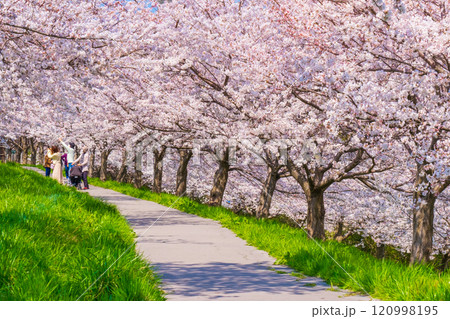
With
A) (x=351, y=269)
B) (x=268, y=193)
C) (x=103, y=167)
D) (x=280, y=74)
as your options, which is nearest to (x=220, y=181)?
(x=268, y=193)

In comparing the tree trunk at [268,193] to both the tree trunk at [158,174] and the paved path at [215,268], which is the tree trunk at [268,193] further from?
the tree trunk at [158,174]

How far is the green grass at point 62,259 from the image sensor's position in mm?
4738

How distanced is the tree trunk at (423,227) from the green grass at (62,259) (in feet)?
20.9

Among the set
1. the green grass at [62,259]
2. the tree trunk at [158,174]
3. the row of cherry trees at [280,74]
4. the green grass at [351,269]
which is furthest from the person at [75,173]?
the green grass at [62,259]

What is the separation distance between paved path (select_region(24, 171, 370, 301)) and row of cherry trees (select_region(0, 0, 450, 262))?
3.02m

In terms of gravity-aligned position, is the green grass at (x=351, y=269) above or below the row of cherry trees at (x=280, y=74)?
below

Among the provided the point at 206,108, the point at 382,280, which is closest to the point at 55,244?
the point at 382,280

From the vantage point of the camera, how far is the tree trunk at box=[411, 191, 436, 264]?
447 inches

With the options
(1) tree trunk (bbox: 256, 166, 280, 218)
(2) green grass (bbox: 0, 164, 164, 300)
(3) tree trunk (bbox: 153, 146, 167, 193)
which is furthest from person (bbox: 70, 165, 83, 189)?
(2) green grass (bbox: 0, 164, 164, 300)

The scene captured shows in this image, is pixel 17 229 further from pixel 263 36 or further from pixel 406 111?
pixel 263 36

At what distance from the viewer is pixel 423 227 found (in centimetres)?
1141

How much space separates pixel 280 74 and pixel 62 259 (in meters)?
7.13

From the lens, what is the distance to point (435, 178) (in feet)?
32.2

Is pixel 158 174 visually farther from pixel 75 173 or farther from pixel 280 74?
pixel 280 74
